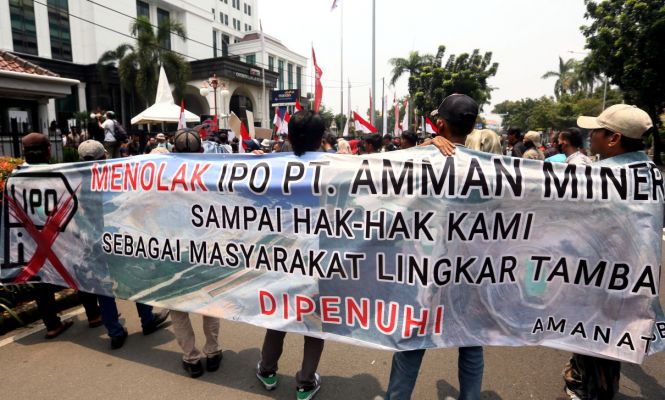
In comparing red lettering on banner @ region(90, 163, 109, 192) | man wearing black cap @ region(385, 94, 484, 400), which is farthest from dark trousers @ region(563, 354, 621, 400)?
red lettering on banner @ region(90, 163, 109, 192)

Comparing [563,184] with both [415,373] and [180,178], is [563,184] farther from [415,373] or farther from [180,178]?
[180,178]

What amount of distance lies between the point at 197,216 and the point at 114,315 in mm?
1253

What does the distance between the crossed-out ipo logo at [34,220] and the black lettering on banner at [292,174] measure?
6.39ft

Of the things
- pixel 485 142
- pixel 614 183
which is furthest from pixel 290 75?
pixel 614 183

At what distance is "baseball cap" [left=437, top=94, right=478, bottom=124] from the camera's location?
229cm

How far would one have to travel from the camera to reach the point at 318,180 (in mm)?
2617

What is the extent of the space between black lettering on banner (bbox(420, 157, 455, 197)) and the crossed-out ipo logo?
284 cm

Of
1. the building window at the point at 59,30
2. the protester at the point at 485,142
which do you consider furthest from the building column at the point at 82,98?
the protester at the point at 485,142

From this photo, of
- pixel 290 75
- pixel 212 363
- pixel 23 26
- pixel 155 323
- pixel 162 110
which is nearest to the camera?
pixel 212 363

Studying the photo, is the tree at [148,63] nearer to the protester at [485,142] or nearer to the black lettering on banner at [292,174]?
the protester at [485,142]

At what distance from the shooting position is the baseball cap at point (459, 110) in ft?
7.52

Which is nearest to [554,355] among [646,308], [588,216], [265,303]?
[646,308]

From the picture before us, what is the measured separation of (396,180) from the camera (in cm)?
245

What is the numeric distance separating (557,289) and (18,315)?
4521 mm
